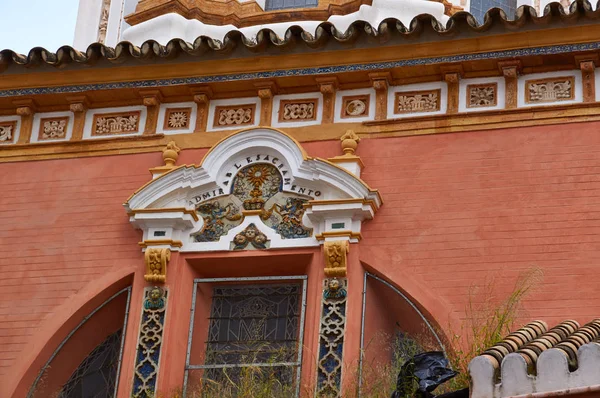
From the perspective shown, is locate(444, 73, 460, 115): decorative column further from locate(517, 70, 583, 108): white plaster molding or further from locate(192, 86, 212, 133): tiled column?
locate(192, 86, 212, 133): tiled column

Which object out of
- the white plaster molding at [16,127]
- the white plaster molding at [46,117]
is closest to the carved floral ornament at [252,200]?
the white plaster molding at [46,117]

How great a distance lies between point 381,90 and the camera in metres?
14.0

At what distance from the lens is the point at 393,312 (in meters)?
13.3

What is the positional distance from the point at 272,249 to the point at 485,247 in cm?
197

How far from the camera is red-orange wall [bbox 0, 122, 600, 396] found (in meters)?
12.8

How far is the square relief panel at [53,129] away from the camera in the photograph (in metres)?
14.7

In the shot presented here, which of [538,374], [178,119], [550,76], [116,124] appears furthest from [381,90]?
[538,374]

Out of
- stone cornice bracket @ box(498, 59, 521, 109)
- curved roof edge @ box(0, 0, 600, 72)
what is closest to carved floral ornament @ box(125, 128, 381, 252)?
curved roof edge @ box(0, 0, 600, 72)

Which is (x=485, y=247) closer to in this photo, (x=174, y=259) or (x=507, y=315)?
(x=507, y=315)

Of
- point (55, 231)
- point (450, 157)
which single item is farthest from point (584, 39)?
point (55, 231)

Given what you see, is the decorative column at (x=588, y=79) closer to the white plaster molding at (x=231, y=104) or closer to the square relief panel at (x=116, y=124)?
the white plaster molding at (x=231, y=104)

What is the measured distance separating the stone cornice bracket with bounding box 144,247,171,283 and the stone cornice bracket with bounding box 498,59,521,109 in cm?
349

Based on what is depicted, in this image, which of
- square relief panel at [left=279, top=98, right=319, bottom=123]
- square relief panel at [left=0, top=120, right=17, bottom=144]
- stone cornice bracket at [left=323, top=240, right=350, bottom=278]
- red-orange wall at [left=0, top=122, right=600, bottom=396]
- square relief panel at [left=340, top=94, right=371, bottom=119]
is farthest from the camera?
square relief panel at [left=0, top=120, right=17, bottom=144]

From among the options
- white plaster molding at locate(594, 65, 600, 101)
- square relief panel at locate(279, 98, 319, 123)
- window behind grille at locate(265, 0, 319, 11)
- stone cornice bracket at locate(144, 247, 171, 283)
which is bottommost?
stone cornice bracket at locate(144, 247, 171, 283)
